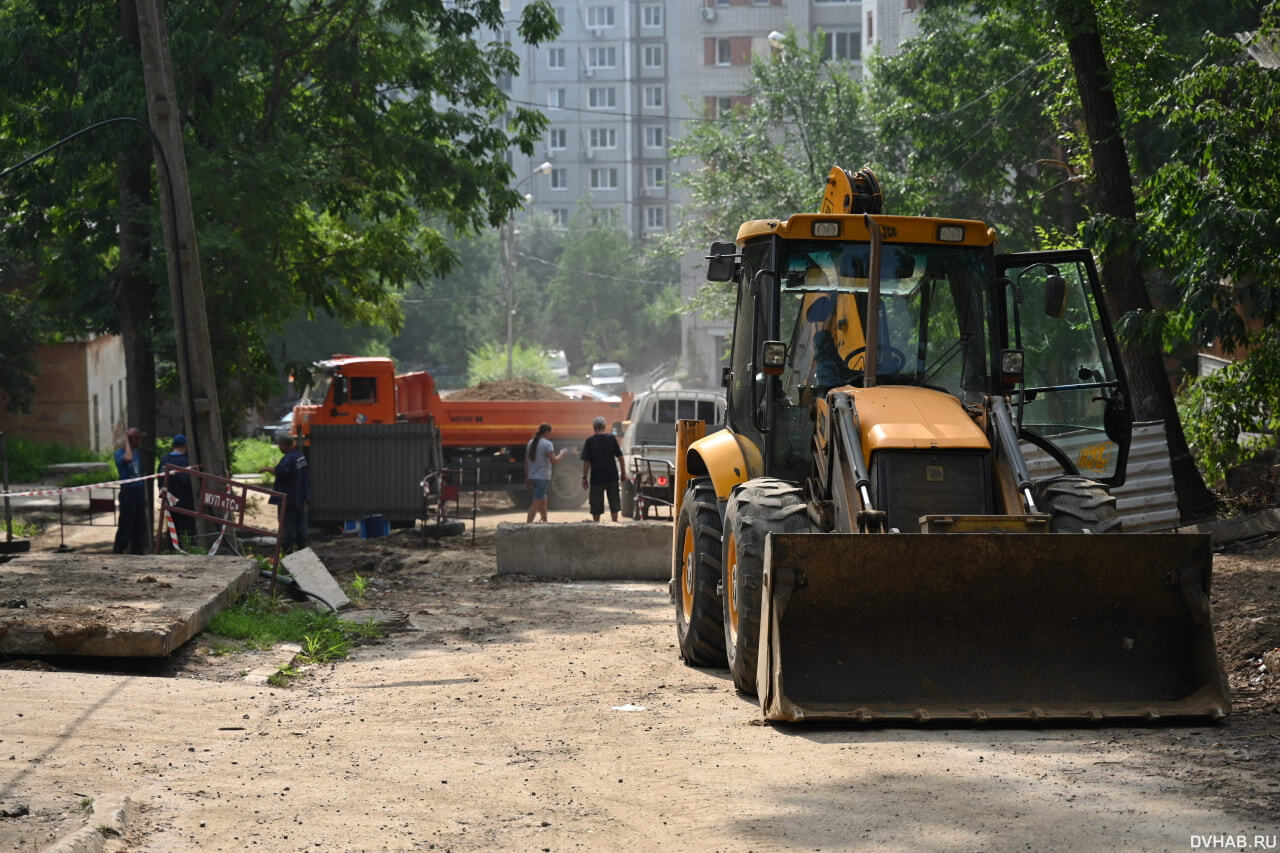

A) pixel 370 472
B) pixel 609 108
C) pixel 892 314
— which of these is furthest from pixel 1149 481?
pixel 609 108

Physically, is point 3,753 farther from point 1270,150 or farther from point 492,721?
point 1270,150

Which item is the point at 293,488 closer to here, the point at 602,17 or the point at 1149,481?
the point at 1149,481

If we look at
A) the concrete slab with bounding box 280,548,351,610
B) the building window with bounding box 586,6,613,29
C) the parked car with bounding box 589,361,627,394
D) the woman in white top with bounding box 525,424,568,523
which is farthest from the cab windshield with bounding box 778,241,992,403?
the building window with bounding box 586,6,613,29

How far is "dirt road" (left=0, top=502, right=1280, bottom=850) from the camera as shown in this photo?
18.8 ft

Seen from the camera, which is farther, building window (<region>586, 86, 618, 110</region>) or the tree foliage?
building window (<region>586, 86, 618, 110</region>)

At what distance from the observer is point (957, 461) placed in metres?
8.25

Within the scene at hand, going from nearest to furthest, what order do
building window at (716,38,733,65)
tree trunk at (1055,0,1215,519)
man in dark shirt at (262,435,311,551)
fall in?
tree trunk at (1055,0,1215,519), man in dark shirt at (262,435,311,551), building window at (716,38,733,65)

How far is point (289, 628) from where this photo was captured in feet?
40.9

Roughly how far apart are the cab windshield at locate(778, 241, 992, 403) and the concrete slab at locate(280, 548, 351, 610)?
21.0 feet

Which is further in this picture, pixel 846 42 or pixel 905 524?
pixel 846 42

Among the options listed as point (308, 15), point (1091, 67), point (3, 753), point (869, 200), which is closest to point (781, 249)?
point (869, 200)

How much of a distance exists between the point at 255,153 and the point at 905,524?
14.5 metres

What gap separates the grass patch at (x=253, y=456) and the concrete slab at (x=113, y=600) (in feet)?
70.0

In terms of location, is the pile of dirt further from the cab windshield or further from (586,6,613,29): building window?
(586,6,613,29): building window
